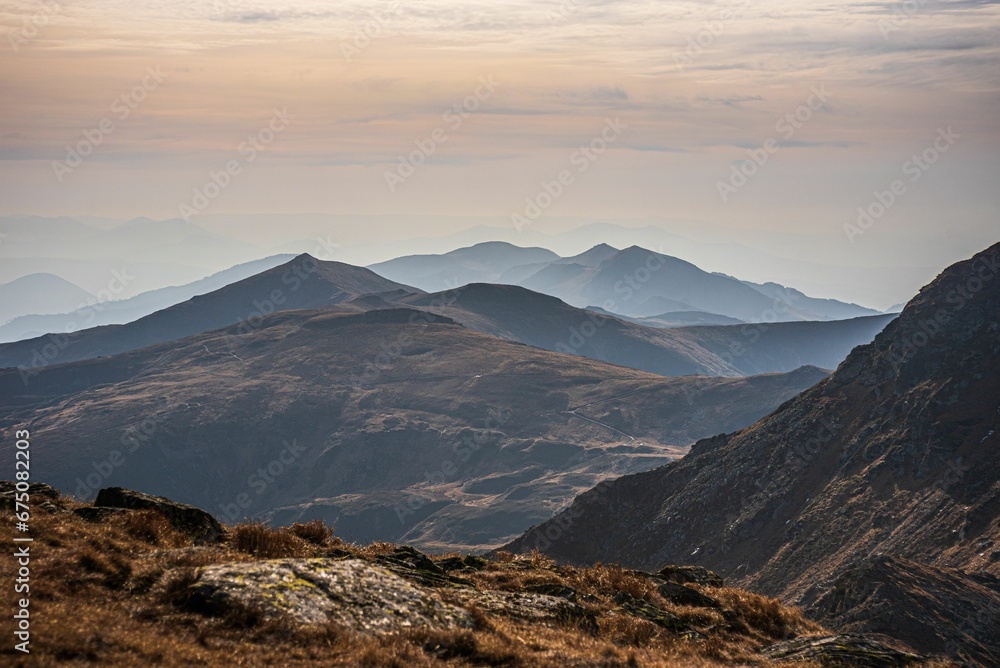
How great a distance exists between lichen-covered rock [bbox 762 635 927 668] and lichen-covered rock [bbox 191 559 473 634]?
269 inches

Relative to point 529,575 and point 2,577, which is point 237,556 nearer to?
point 2,577

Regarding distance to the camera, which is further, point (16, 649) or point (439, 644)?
point (439, 644)

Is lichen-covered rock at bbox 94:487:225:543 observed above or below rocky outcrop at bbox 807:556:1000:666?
above

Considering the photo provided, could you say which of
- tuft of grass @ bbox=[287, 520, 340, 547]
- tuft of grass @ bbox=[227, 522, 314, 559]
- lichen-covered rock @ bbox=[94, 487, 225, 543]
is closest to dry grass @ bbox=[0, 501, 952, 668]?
tuft of grass @ bbox=[227, 522, 314, 559]

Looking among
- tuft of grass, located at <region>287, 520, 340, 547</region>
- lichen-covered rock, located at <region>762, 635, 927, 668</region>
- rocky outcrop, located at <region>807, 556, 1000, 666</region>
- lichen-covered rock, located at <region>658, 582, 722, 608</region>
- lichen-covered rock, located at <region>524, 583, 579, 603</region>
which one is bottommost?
rocky outcrop, located at <region>807, 556, 1000, 666</region>

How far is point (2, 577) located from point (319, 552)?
7.13 m

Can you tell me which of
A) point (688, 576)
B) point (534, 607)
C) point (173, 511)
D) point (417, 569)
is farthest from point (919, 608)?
point (173, 511)

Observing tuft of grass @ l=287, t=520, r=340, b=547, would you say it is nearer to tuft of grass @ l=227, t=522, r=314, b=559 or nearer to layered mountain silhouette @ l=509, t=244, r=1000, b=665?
tuft of grass @ l=227, t=522, r=314, b=559

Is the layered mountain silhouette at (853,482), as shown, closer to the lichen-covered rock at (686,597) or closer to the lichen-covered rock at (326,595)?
the lichen-covered rock at (686,597)

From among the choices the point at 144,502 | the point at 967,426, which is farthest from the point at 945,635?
the point at 967,426

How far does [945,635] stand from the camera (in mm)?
51688

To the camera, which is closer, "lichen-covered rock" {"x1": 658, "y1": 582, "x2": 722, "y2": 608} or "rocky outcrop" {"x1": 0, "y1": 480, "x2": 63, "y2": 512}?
"rocky outcrop" {"x1": 0, "y1": 480, "x2": 63, "y2": 512}

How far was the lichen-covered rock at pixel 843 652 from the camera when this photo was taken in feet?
53.9

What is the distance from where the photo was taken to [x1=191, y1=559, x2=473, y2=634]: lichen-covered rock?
42.8ft
